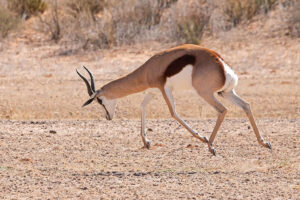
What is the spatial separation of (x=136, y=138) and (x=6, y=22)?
1394cm

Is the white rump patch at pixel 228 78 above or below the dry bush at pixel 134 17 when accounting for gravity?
above

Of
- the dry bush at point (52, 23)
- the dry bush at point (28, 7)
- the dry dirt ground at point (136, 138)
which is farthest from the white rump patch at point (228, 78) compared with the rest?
the dry bush at point (28, 7)

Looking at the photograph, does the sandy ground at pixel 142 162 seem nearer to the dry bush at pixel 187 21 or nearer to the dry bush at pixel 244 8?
the dry bush at pixel 187 21


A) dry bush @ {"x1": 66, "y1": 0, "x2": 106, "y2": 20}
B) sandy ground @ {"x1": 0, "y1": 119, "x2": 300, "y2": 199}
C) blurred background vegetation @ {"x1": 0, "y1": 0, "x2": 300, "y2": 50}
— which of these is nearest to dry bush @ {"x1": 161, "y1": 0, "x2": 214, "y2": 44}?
blurred background vegetation @ {"x1": 0, "y1": 0, "x2": 300, "y2": 50}

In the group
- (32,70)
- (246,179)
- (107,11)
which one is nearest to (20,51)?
(32,70)

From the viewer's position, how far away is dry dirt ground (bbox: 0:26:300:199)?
736cm

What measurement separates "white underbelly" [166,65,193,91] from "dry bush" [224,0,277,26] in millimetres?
→ 14016

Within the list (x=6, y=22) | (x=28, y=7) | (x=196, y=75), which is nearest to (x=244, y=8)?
(x=6, y=22)

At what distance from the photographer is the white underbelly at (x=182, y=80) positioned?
9.09 meters

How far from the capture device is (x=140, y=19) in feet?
78.6

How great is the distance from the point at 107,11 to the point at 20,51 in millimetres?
4363

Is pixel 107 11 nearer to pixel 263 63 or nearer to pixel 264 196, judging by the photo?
pixel 263 63

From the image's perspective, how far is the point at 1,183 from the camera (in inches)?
296

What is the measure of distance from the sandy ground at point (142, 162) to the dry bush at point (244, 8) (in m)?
11.3
